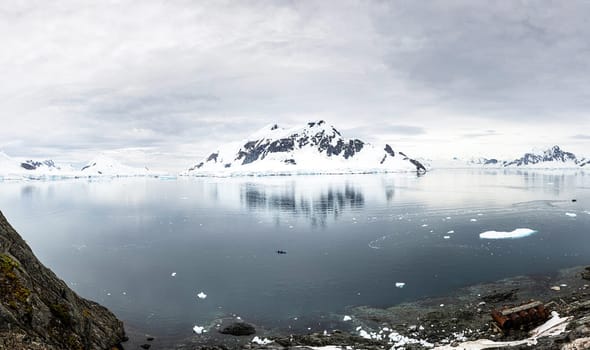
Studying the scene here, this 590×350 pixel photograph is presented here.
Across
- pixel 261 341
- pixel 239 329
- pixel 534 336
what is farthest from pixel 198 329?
pixel 534 336

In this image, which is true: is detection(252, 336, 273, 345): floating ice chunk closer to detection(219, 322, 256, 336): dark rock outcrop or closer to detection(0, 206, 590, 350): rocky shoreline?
detection(0, 206, 590, 350): rocky shoreline

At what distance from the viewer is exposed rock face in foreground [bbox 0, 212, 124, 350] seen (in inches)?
528

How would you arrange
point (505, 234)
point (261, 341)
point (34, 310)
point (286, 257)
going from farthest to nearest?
point (505, 234) < point (286, 257) < point (261, 341) < point (34, 310)

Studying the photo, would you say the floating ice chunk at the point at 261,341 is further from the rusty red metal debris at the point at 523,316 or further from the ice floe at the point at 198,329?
the rusty red metal debris at the point at 523,316

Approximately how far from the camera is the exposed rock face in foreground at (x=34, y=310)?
13414 mm

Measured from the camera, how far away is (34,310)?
1529 cm

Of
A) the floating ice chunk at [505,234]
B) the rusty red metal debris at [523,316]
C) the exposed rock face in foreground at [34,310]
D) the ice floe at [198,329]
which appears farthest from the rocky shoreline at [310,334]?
the floating ice chunk at [505,234]

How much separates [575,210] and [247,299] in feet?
249

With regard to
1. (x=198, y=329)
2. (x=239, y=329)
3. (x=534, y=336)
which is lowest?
(x=198, y=329)

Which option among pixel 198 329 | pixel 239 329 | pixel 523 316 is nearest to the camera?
pixel 523 316

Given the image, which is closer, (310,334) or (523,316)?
(523,316)

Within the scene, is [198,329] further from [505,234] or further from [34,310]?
[505,234]

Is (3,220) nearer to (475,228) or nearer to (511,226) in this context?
(475,228)

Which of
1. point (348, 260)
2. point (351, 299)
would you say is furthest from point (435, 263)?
point (351, 299)
